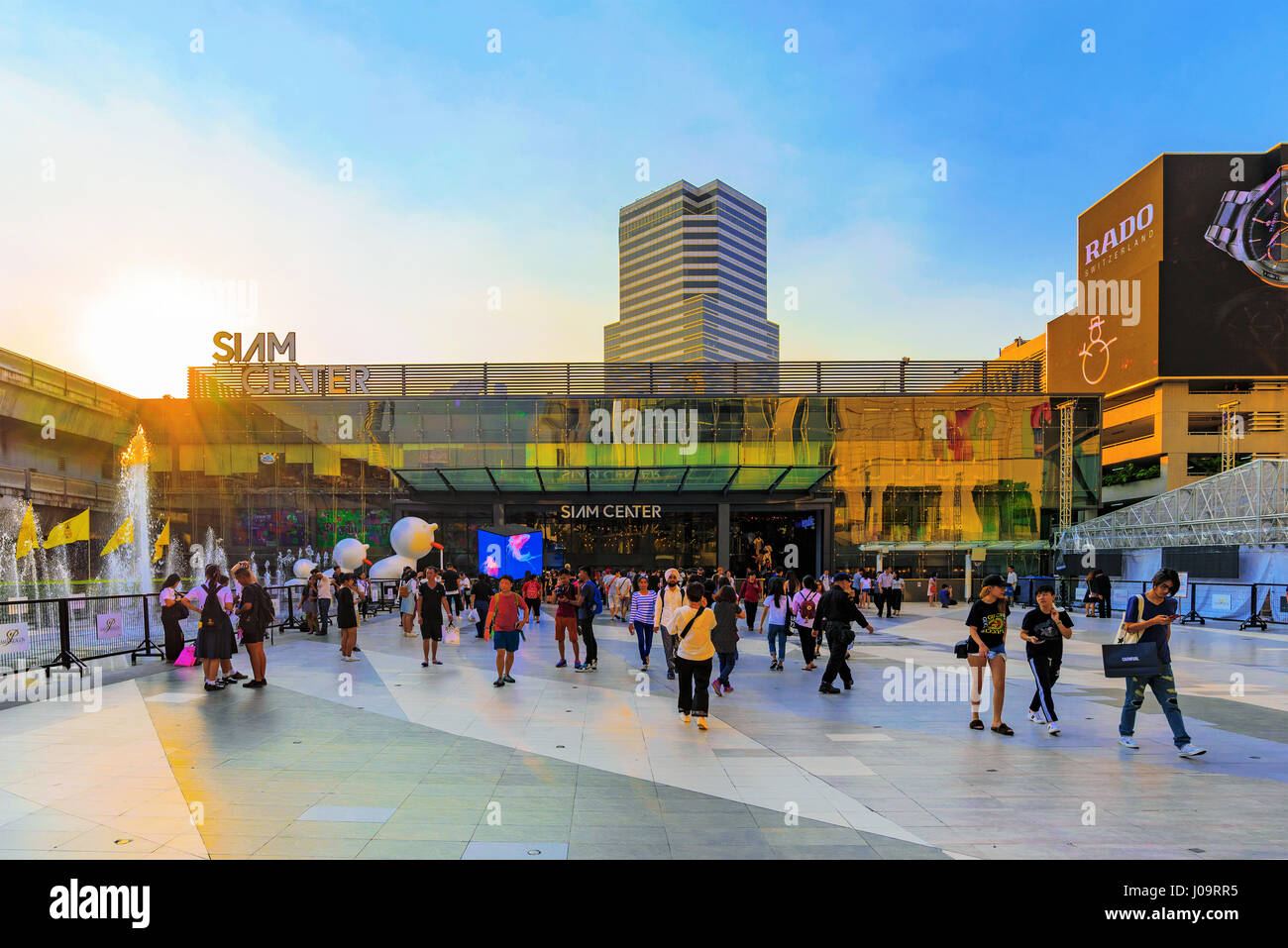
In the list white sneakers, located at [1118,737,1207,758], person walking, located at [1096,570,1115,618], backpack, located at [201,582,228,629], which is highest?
backpack, located at [201,582,228,629]

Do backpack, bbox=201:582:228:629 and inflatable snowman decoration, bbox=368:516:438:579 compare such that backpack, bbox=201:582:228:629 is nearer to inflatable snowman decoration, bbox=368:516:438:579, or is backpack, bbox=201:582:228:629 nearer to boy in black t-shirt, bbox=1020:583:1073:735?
boy in black t-shirt, bbox=1020:583:1073:735

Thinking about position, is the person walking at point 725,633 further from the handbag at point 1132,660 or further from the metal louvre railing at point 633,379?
the metal louvre railing at point 633,379

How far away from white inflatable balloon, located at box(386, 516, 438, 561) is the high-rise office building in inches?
4936

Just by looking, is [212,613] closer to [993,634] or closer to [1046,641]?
[993,634]

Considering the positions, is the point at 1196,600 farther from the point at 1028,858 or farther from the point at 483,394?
the point at 483,394

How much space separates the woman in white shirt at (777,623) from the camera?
44.4ft

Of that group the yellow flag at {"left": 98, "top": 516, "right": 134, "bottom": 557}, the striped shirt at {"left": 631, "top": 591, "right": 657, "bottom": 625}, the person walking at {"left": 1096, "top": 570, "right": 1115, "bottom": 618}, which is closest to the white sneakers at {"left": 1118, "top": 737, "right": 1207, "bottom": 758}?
the striped shirt at {"left": 631, "top": 591, "right": 657, "bottom": 625}

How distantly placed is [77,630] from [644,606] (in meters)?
9.40

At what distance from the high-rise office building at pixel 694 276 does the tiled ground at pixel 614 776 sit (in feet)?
469

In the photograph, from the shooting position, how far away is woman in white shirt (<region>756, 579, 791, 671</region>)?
13.5 m

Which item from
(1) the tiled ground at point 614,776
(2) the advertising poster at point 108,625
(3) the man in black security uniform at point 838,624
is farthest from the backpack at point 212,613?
(3) the man in black security uniform at point 838,624

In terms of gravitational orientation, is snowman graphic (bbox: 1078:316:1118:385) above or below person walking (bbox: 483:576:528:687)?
above

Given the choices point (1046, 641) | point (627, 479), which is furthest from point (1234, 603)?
point (627, 479)

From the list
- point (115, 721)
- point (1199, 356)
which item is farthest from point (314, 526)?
point (1199, 356)
